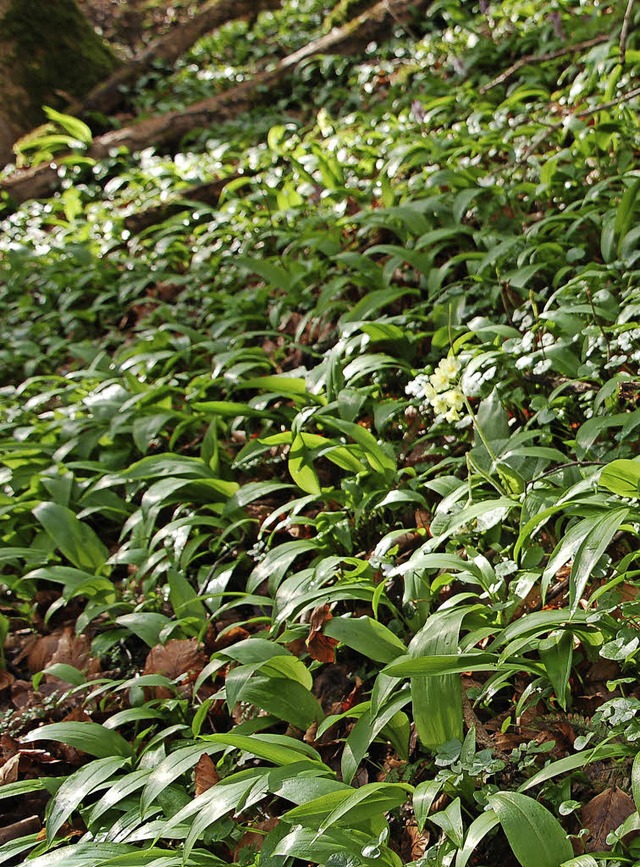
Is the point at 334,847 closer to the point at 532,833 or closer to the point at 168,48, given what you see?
the point at 532,833

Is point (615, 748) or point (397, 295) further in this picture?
point (397, 295)

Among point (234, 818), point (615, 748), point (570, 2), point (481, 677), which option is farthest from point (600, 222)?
point (570, 2)

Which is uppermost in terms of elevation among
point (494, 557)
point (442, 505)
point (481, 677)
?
point (442, 505)

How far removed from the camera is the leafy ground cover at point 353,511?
1.44 m

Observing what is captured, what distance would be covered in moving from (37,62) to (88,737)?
7031 millimetres

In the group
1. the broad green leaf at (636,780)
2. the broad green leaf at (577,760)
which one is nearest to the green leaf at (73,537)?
the broad green leaf at (577,760)

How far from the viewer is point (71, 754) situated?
6.57ft

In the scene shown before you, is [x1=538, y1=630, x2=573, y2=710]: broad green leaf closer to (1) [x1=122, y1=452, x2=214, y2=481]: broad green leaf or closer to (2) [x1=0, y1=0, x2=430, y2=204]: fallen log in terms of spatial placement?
(1) [x1=122, y1=452, x2=214, y2=481]: broad green leaf

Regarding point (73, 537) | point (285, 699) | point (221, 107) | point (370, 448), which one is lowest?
point (285, 699)

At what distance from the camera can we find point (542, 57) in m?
4.50

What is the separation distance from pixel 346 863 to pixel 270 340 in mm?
2510

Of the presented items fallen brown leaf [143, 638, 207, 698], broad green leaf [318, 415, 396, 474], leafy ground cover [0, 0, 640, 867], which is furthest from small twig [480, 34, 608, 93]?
fallen brown leaf [143, 638, 207, 698]

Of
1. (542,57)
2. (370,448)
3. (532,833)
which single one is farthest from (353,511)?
(542,57)

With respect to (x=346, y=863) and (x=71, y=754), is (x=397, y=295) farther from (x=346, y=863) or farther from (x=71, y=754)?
(x=346, y=863)
